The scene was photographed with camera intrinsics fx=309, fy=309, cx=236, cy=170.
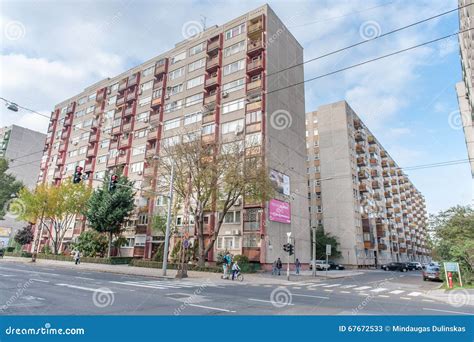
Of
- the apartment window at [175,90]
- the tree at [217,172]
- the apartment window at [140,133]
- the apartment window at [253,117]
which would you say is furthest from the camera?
the apartment window at [140,133]

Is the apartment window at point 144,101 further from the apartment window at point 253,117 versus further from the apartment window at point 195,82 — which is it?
the apartment window at point 253,117

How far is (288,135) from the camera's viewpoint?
39656 mm

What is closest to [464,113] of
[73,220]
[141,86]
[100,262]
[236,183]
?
[236,183]

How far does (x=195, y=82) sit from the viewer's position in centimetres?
4406

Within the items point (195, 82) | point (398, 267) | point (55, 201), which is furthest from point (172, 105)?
point (398, 267)

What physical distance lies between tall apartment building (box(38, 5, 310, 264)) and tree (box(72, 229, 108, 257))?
3991 mm

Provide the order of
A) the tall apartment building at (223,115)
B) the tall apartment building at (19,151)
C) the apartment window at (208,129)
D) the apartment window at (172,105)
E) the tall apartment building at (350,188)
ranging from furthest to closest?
the tall apartment building at (19,151) → the tall apartment building at (350,188) → the apartment window at (172,105) → the apartment window at (208,129) → the tall apartment building at (223,115)

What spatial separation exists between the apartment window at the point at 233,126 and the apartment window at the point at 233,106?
170 centimetres

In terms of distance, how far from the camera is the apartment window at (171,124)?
43.8 metres

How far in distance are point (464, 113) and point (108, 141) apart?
5677 cm

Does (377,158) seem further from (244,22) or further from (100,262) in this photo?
(100,262)

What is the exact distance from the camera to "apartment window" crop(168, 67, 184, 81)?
4681 centimetres

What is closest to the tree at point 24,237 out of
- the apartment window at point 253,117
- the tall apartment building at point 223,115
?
the tall apartment building at point 223,115
